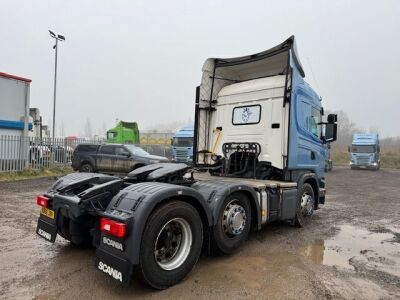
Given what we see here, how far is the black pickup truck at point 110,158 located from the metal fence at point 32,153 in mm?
1668

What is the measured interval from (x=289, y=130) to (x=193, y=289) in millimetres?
3647

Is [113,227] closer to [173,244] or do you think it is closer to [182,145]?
[173,244]

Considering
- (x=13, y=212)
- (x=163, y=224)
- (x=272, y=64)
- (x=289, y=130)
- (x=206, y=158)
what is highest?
(x=272, y=64)

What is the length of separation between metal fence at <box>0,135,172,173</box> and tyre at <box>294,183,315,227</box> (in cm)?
1341

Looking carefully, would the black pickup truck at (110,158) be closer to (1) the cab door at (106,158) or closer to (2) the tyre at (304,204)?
(1) the cab door at (106,158)

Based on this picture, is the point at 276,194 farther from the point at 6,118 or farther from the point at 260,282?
the point at 6,118

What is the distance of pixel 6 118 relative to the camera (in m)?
15.8

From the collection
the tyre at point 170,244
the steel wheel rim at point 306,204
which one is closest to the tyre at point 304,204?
the steel wheel rim at point 306,204

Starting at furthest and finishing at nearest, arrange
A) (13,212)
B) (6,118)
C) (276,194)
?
1. (6,118)
2. (13,212)
3. (276,194)

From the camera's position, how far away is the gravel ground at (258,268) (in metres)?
3.65

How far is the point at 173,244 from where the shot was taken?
399 cm

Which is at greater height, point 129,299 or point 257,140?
point 257,140

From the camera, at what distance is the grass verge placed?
567 inches

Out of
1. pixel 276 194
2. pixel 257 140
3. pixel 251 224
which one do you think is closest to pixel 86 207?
pixel 251 224
